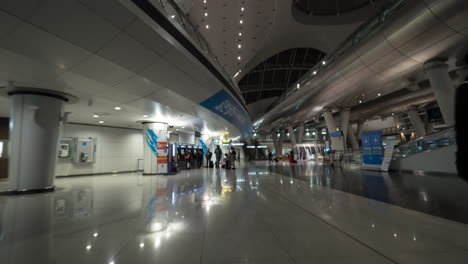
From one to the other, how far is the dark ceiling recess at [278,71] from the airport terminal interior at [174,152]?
13.6m

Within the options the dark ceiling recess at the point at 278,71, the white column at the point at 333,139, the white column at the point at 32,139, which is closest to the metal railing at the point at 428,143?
the white column at the point at 333,139

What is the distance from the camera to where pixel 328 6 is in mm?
20344

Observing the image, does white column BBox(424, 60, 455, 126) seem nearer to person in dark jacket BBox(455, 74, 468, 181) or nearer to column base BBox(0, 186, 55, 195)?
person in dark jacket BBox(455, 74, 468, 181)

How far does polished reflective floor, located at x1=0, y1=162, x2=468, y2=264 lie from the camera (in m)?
2.07

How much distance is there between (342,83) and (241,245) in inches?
537

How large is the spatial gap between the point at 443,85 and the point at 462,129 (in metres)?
11.9

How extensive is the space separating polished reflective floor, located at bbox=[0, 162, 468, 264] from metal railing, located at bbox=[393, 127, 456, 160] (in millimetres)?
8223

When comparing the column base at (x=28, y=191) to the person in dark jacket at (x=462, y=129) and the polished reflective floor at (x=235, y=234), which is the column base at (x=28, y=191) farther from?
the person in dark jacket at (x=462, y=129)

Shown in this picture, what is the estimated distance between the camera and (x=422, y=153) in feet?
31.5

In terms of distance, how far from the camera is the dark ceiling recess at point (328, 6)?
19.9 meters

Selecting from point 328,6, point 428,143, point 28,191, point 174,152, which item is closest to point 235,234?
point 28,191

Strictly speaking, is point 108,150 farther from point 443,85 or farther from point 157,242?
point 443,85

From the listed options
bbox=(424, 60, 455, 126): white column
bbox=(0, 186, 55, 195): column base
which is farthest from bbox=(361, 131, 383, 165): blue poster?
bbox=(0, 186, 55, 195): column base

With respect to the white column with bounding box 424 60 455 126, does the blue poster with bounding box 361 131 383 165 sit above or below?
below
